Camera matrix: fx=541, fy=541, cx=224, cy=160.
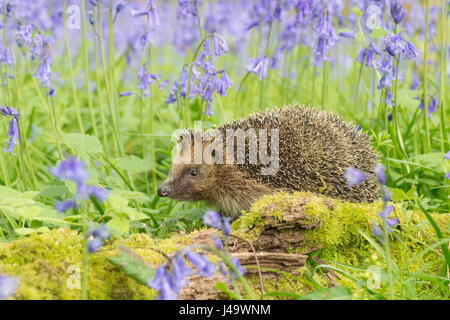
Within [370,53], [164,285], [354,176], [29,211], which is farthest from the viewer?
[370,53]

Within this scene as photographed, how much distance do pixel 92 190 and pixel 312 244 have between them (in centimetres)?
169

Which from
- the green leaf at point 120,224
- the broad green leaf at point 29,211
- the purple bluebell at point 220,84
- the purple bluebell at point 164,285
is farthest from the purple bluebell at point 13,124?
the purple bluebell at point 164,285

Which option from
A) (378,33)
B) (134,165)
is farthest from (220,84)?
(378,33)

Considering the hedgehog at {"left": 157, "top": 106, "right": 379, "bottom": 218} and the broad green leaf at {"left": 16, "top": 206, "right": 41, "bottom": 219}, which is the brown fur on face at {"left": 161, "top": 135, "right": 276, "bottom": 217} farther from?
the broad green leaf at {"left": 16, "top": 206, "right": 41, "bottom": 219}

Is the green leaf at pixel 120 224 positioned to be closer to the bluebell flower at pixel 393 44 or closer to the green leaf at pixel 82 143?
the green leaf at pixel 82 143

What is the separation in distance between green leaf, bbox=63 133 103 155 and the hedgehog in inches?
33.8

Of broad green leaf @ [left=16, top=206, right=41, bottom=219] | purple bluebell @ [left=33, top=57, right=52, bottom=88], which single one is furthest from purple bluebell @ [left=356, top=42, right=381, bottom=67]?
broad green leaf @ [left=16, top=206, right=41, bottom=219]

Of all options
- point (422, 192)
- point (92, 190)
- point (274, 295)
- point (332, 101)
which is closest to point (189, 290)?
point (274, 295)

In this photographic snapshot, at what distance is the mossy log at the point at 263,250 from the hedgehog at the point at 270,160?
1.96 feet

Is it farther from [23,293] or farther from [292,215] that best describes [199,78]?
[23,293]

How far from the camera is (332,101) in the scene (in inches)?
374

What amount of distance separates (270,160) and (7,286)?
2650 millimetres

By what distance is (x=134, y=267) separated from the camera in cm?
277

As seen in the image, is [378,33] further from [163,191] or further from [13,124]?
[13,124]
